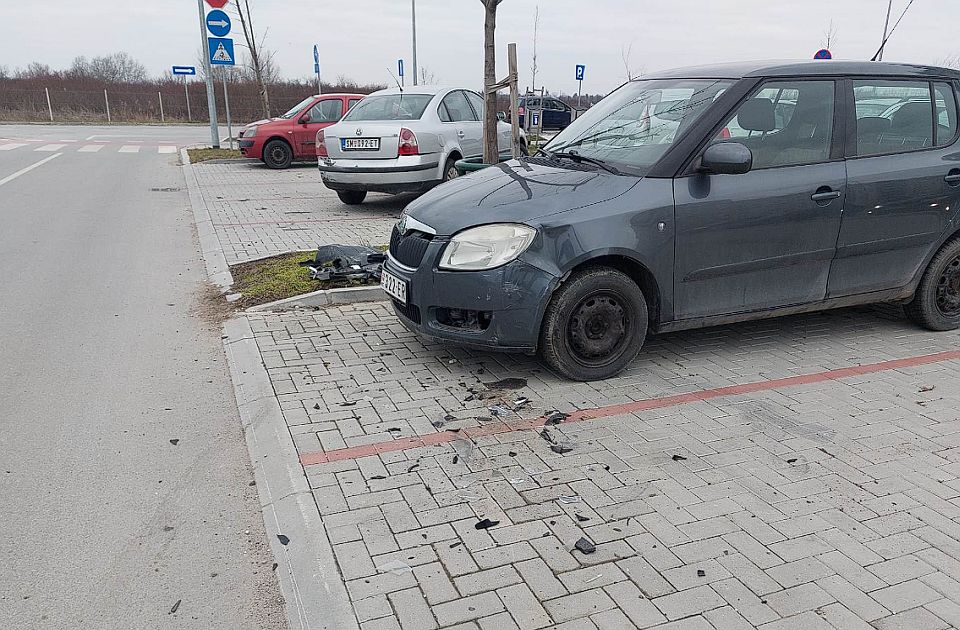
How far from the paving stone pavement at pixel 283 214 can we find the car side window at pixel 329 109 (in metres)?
1.60

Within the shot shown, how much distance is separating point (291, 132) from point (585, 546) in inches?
647

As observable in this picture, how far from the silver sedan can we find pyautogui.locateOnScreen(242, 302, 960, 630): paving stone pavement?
5.99 m

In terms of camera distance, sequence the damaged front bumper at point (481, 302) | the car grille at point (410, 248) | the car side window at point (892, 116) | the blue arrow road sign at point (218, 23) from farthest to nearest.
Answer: the blue arrow road sign at point (218, 23) → the car side window at point (892, 116) → the car grille at point (410, 248) → the damaged front bumper at point (481, 302)

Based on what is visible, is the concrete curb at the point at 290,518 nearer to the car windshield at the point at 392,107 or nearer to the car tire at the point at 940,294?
the car tire at the point at 940,294

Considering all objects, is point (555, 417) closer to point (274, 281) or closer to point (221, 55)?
point (274, 281)

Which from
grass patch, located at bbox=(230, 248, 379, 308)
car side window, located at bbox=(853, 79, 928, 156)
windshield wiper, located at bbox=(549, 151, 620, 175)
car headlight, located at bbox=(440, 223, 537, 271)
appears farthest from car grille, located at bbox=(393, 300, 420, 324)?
car side window, located at bbox=(853, 79, 928, 156)

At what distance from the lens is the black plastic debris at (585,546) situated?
3150mm

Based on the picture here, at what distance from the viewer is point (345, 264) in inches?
288

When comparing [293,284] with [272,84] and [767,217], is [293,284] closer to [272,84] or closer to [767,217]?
[767,217]

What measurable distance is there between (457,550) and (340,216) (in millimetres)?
8738

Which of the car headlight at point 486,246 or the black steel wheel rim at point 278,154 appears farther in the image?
the black steel wheel rim at point 278,154

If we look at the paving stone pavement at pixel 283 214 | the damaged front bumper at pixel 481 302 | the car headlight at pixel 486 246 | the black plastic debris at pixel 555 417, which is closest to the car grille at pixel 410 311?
the damaged front bumper at pixel 481 302

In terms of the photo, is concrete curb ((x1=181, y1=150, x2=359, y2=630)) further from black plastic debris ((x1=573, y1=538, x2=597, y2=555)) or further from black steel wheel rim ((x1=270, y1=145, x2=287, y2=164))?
black steel wheel rim ((x1=270, y1=145, x2=287, y2=164))

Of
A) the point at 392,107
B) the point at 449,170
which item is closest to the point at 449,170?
the point at 449,170
